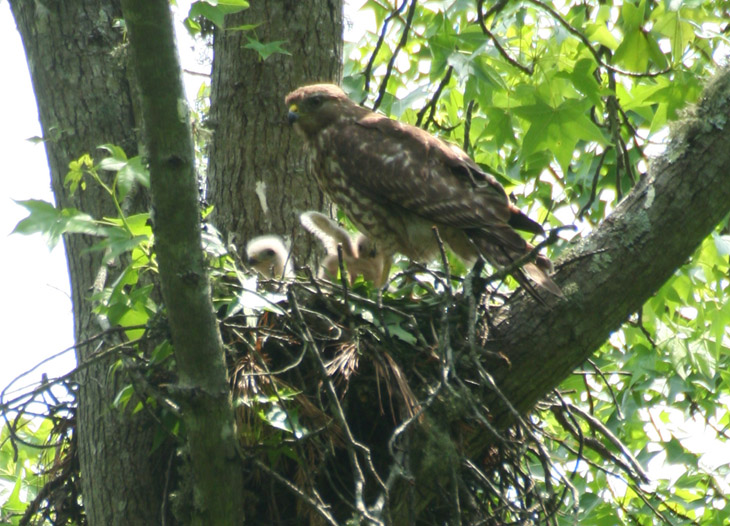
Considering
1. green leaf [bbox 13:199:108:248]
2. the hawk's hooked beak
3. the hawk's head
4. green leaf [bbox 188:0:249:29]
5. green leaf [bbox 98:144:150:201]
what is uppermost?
the hawk's head

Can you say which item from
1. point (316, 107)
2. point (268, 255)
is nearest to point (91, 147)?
point (268, 255)

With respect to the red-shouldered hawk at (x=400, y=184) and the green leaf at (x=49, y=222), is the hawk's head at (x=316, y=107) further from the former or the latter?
the green leaf at (x=49, y=222)

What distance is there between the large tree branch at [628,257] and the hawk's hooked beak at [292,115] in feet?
4.55

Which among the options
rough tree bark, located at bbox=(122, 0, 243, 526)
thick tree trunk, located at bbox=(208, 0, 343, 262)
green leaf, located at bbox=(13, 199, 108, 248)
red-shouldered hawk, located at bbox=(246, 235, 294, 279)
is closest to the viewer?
rough tree bark, located at bbox=(122, 0, 243, 526)

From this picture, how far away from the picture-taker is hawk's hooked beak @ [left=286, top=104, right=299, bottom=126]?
3756 mm

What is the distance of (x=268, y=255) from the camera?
3.66 meters

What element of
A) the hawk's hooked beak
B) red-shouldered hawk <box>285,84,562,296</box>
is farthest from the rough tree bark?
the hawk's hooked beak

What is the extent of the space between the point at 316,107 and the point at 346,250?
64cm

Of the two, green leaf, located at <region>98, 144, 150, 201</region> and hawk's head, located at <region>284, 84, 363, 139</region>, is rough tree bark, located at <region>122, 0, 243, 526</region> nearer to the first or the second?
green leaf, located at <region>98, 144, 150, 201</region>

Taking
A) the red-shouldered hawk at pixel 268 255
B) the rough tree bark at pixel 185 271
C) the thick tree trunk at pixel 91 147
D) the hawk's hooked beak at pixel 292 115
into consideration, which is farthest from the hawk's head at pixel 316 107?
the rough tree bark at pixel 185 271

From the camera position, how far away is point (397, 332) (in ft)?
9.64

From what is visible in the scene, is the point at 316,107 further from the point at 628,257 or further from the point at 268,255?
the point at 628,257

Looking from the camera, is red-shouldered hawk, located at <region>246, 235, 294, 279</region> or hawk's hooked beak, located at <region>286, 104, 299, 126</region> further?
hawk's hooked beak, located at <region>286, 104, 299, 126</region>

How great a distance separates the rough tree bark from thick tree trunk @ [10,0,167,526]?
41cm
